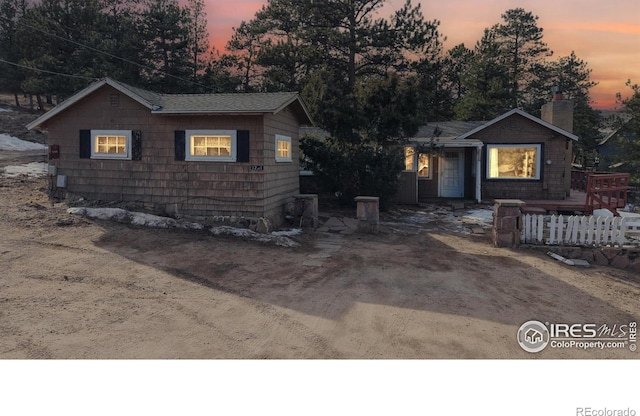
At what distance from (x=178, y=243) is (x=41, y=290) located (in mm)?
3306

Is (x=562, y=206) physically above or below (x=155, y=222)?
above

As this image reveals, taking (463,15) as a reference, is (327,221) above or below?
below

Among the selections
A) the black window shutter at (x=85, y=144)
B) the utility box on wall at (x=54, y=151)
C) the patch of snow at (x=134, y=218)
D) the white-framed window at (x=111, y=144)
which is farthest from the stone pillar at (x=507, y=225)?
the utility box on wall at (x=54, y=151)

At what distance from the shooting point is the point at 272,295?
6277 mm

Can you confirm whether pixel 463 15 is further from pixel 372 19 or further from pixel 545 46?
pixel 545 46

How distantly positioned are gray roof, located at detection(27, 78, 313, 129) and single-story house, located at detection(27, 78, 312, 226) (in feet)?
0.09

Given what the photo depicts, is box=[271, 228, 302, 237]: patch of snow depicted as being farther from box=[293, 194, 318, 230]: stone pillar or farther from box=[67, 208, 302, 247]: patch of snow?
box=[293, 194, 318, 230]: stone pillar

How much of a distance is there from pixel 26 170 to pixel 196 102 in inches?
377

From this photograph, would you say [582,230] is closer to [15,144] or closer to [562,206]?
[562,206]

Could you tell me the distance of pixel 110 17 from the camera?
102 feet

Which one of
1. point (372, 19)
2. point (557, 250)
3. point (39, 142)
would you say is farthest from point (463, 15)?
point (39, 142)

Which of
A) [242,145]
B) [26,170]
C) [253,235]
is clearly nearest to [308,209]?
[253,235]

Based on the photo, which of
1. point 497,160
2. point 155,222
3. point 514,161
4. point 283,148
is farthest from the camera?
point 497,160

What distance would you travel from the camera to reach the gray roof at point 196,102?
10125 mm
